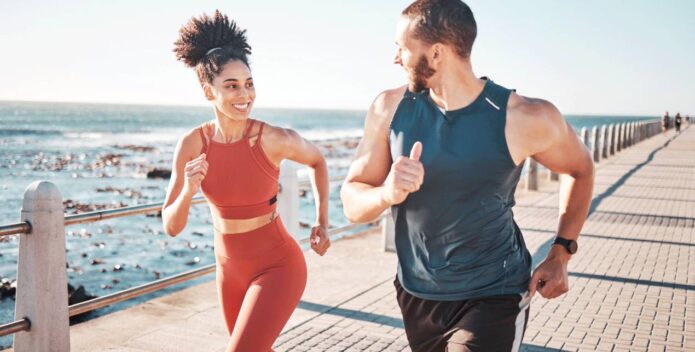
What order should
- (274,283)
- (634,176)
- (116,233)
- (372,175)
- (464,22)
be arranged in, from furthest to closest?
(634,176), (116,233), (274,283), (372,175), (464,22)

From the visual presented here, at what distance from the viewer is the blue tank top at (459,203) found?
2.42 metres

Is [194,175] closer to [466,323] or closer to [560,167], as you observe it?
[466,323]

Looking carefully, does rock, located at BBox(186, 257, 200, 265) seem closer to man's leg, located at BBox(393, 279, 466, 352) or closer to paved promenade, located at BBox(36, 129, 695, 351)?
paved promenade, located at BBox(36, 129, 695, 351)

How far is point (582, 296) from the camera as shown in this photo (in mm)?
7211

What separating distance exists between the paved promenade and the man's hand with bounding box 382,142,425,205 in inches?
91.9

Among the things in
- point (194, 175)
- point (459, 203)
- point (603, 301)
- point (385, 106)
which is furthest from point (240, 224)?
point (603, 301)

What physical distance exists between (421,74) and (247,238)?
1441 mm

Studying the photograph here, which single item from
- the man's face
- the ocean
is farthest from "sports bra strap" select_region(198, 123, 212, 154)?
the ocean

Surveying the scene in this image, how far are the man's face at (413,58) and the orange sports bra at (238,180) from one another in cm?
130

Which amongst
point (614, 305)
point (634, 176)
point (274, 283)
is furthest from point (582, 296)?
point (634, 176)

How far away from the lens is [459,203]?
2.45 meters

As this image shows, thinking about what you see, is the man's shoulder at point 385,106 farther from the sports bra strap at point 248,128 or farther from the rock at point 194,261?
the rock at point 194,261

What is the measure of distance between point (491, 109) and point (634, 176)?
20.2 m

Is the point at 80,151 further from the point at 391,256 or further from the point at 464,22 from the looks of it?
the point at 464,22
